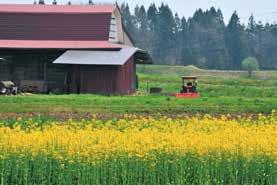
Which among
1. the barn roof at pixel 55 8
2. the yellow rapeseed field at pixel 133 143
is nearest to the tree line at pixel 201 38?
the barn roof at pixel 55 8

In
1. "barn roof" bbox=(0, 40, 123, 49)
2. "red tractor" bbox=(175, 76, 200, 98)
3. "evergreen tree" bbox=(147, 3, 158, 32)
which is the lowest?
"red tractor" bbox=(175, 76, 200, 98)

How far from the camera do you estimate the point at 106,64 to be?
41.2 m

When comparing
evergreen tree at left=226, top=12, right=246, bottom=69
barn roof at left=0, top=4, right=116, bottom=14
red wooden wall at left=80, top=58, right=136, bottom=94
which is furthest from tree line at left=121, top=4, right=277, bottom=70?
red wooden wall at left=80, top=58, right=136, bottom=94

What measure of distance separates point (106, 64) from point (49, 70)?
4.84 metres

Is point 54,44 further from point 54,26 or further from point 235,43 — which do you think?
point 235,43

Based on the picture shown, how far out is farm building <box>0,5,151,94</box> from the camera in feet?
140

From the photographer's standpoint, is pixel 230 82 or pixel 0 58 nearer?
pixel 0 58

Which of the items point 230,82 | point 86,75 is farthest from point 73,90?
A: point 230,82

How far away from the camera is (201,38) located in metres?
126

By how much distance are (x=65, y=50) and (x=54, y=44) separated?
3.08 ft

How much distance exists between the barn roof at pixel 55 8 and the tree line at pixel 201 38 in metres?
60.8

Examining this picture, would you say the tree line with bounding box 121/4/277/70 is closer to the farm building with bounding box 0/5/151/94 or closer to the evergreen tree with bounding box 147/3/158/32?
the evergreen tree with bounding box 147/3/158/32

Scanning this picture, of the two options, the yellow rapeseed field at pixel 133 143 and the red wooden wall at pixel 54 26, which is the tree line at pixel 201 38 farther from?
the yellow rapeseed field at pixel 133 143

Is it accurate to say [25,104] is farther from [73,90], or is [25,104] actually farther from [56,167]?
[56,167]
